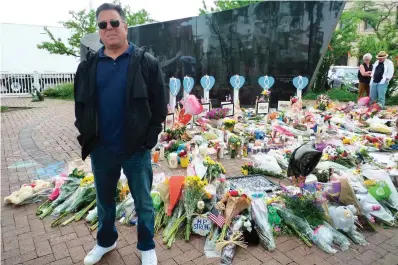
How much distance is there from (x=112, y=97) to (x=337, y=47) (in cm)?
1588

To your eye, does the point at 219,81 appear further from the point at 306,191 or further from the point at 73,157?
the point at 306,191

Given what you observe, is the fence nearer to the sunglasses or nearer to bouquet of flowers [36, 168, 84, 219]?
bouquet of flowers [36, 168, 84, 219]

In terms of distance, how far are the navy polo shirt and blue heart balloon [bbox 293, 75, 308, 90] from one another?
7606 millimetres

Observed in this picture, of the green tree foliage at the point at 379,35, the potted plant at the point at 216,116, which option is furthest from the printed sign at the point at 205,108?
the green tree foliage at the point at 379,35

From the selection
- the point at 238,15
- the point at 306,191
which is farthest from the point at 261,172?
the point at 238,15

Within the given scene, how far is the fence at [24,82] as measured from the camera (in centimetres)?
1602

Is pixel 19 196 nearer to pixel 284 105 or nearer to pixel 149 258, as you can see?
pixel 149 258

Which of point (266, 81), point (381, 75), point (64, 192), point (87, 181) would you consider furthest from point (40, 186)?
point (381, 75)

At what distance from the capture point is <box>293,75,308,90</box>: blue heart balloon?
8969mm

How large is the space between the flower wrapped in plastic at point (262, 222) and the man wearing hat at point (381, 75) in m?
8.28

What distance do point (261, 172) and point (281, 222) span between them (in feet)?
4.66

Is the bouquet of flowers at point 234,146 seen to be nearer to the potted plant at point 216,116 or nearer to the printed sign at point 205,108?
the potted plant at point 216,116

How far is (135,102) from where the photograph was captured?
7.07 feet

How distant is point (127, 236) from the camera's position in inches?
117
